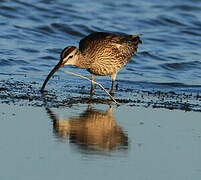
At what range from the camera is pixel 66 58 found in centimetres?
1245

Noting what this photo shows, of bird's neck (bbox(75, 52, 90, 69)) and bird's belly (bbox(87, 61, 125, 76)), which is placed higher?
bird's neck (bbox(75, 52, 90, 69))

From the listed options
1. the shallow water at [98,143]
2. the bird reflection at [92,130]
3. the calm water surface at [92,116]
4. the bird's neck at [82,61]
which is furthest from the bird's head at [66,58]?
the bird reflection at [92,130]

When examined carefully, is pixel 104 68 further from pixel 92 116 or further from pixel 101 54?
pixel 92 116

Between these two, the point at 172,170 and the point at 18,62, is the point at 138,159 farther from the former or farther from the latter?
the point at 18,62

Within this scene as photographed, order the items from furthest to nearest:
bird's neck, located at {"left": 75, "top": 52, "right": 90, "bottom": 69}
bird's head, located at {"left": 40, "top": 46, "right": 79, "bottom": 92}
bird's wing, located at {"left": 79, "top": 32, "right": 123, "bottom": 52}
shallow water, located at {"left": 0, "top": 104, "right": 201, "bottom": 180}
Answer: bird's wing, located at {"left": 79, "top": 32, "right": 123, "bottom": 52} < bird's neck, located at {"left": 75, "top": 52, "right": 90, "bottom": 69} < bird's head, located at {"left": 40, "top": 46, "right": 79, "bottom": 92} < shallow water, located at {"left": 0, "top": 104, "right": 201, "bottom": 180}

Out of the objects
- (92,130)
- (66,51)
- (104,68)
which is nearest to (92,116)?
(92,130)

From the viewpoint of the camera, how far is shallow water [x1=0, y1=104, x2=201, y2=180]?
788 centimetres

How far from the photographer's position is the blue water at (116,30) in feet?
48.4

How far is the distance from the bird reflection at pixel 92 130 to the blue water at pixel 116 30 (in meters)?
2.84

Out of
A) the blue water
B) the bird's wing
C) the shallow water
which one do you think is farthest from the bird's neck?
the shallow water

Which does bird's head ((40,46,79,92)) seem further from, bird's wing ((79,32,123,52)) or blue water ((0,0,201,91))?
blue water ((0,0,201,91))

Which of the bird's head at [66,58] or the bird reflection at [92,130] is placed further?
the bird's head at [66,58]

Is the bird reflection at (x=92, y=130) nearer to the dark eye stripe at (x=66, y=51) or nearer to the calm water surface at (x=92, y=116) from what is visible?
the calm water surface at (x=92, y=116)

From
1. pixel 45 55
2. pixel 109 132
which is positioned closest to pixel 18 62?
pixel 45 55
